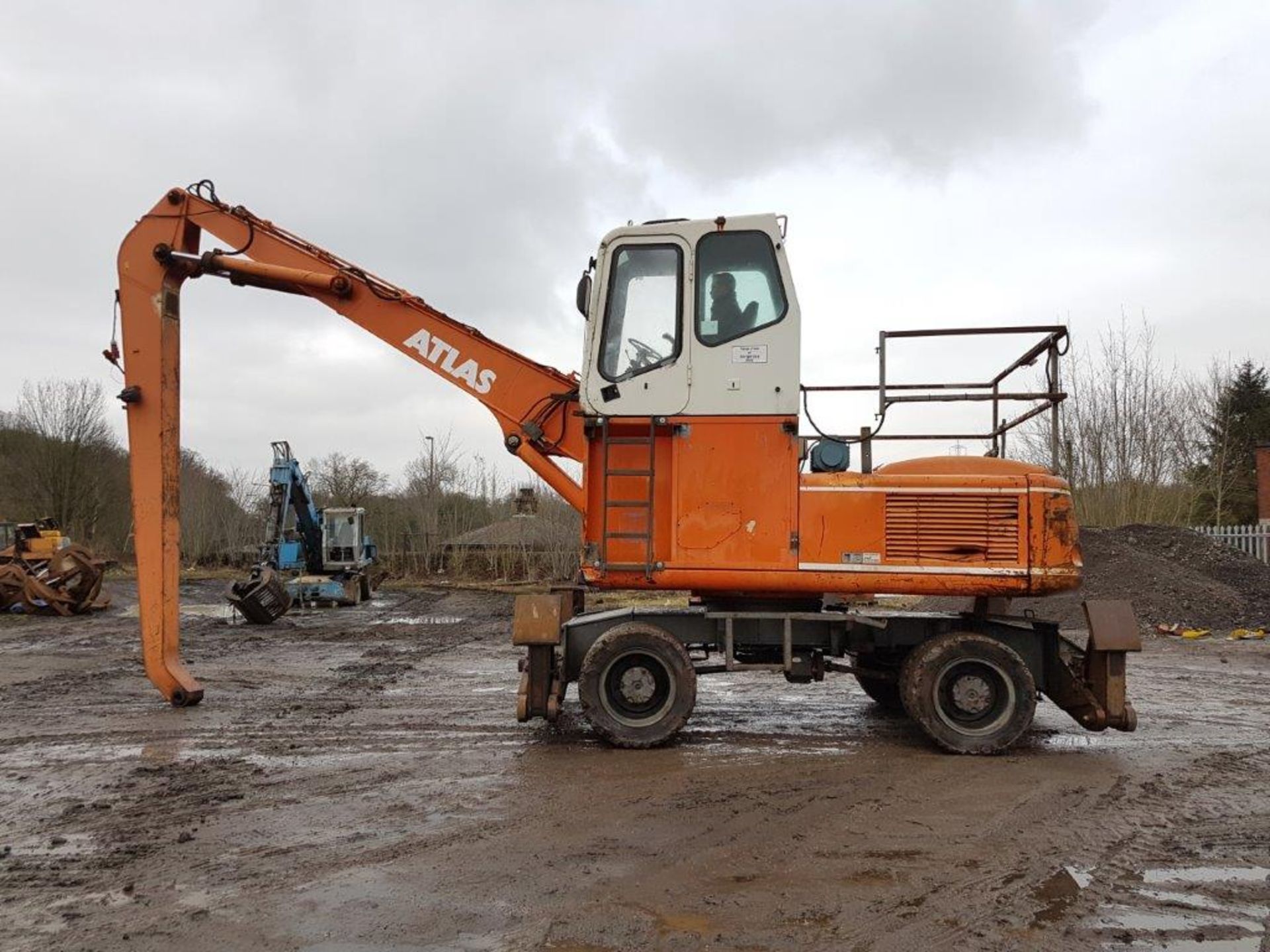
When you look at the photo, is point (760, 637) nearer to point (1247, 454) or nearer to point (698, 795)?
point (698, 795)

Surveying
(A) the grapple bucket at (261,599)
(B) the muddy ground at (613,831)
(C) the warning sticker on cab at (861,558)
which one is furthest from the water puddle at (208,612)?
(C) the warning sticker on cab at (861,558)

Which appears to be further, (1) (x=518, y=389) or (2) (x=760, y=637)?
(1) (x=518, y=389)

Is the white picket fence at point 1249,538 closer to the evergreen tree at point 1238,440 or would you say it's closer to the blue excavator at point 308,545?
the evergreen tree at point 1238,440

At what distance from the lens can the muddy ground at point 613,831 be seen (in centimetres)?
350

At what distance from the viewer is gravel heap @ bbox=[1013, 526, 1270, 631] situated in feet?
50.4

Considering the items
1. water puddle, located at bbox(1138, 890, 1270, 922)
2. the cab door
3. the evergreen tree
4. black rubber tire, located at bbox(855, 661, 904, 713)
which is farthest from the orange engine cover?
the evergreen tree

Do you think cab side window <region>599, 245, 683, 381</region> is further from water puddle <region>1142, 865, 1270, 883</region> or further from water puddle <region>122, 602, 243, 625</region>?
water puddle <region>122, 602, 243, 625</region>

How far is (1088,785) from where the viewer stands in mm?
5574

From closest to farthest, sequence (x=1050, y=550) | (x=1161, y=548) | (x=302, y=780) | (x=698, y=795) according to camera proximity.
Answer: (x=698, y=795)
(x=302, y=780)
(x=1050, y=550)
(x=1161, y=548)

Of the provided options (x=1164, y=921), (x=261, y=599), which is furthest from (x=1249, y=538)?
(x=261, y=599)

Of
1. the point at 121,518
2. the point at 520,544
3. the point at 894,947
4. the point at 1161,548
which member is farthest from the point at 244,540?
the point at 894,947

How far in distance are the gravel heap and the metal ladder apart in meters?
10.3

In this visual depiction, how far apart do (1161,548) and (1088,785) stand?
49.4ft

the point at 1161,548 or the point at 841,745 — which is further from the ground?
the point at 1161,548
